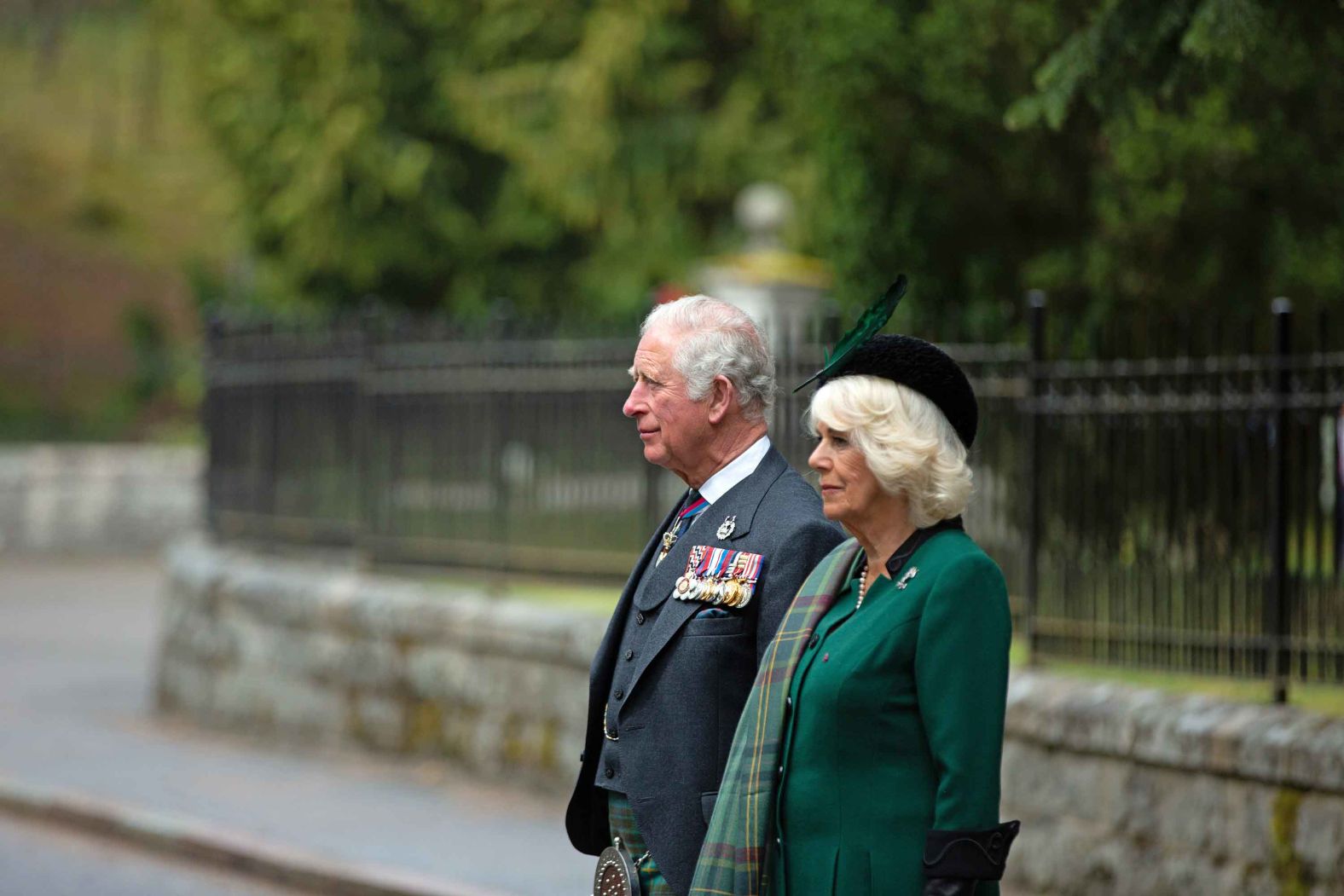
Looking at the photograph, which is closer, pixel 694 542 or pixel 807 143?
pixel 694 542

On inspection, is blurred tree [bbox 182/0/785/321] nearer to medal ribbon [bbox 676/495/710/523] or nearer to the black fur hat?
medal ribbon [bbox 676/495/710/523]

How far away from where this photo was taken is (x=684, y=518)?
4.17 m

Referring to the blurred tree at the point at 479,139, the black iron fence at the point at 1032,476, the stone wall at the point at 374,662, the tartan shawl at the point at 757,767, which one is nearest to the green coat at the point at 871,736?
the tartan shawl at the point at 757,767

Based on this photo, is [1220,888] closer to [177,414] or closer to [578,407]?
[578,407]

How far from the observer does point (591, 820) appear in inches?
167

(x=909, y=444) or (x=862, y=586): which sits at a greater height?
(x=909, y=444)

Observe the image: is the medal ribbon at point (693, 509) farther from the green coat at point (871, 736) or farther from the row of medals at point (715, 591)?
the green coat at point (871, 736)

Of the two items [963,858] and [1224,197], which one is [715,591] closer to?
[963,858]

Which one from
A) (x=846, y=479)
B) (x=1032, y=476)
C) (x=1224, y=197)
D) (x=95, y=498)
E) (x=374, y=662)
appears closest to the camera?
(x=846, y=479)

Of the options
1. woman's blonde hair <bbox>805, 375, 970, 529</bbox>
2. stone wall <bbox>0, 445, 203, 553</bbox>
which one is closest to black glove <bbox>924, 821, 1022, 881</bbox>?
woman's blonde hair <bbox>805, 375, 970, 529</bbox>

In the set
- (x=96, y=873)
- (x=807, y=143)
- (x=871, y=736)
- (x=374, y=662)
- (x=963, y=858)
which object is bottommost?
(x=96, y=873)

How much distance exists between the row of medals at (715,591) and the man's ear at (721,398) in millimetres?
314

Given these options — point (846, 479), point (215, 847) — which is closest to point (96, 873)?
point (215, 847)

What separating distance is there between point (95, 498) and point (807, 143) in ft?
41.1
